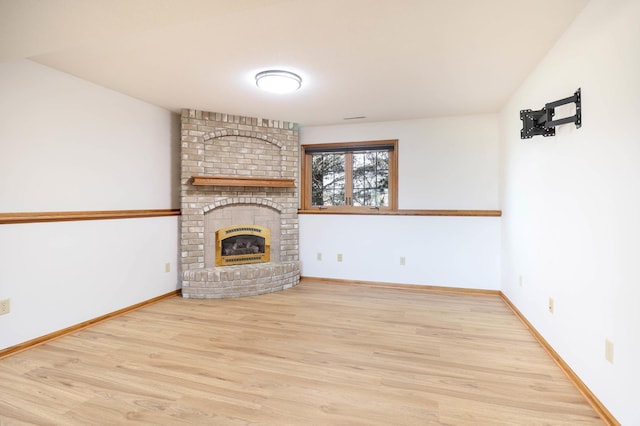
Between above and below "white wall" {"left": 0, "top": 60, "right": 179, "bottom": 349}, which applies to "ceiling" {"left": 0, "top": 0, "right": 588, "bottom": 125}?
above

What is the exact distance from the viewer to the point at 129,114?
336 centimetres

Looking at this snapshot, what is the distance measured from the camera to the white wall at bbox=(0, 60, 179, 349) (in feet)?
7.80

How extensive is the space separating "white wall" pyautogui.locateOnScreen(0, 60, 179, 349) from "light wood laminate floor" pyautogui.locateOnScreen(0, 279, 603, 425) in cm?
32

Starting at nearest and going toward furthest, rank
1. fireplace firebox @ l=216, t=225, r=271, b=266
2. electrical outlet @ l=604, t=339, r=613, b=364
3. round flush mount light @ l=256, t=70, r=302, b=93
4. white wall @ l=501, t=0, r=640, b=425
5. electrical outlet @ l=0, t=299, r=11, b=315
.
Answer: white wall @ l=501, t=0, r=640, b=425 → electrical outlet @ l=604, t=339, r=613, b=364 → electrical outlet @ l=0, t=299, r=11, b=315 → round flush mount light @ l=256, t=70, r=302, b=93 → fireplace firebox @ l=216, t=225, r=271, b=266

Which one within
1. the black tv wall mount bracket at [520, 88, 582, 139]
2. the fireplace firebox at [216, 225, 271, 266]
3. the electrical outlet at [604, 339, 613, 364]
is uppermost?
the black tv wall mount bracket at [520, 88, 582, 139]

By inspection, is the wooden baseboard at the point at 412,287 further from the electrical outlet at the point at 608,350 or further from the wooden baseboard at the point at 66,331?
the electrical outlet at the point at 608,350

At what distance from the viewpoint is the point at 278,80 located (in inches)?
107

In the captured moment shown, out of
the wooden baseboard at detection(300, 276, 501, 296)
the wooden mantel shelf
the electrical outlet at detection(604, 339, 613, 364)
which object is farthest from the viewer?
the wooden baseboard at detection(300, 276, 501, 296)

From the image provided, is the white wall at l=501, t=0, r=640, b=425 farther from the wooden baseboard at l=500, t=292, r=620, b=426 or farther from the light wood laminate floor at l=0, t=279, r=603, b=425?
the light wood laminate floor at l=0, t=279, r=603, b=425

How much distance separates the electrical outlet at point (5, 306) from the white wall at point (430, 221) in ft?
10.6

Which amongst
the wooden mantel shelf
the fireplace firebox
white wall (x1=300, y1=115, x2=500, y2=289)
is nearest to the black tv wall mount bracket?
white wall (x1=300, y1=115, x2=500, y2=289)

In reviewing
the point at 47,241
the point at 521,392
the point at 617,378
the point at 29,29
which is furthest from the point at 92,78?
the point at 617,378

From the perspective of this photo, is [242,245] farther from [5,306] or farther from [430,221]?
[430,221]

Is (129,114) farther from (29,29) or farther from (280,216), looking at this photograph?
(280,216)
